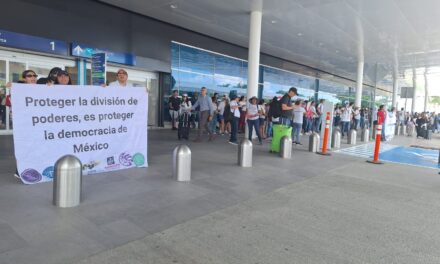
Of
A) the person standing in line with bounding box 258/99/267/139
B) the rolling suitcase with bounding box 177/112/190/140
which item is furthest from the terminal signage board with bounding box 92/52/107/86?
the person standing in line with bounding box 258/99/267/139

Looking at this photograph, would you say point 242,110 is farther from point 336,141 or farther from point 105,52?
point 105,52

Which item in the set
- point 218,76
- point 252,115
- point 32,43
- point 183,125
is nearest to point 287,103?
point 252,115

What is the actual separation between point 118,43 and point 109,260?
11704 millimetres

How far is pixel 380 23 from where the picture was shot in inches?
513

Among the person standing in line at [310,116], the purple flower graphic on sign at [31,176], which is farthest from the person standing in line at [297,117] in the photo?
the purple flower graphic on sign at [31,176]

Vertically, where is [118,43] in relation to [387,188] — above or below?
above

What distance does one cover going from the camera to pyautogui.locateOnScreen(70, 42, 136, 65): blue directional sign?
11.6m

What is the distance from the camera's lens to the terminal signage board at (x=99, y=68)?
8978mm

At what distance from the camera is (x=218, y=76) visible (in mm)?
19031

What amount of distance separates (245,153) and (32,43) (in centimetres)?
824

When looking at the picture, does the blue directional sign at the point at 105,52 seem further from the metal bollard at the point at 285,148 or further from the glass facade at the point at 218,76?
the metal bollard at the point at 285,148

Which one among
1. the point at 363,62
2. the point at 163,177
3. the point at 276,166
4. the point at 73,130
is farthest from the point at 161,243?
the point at 363,62

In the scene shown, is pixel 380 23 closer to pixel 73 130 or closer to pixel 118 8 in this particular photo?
pixel 118 8

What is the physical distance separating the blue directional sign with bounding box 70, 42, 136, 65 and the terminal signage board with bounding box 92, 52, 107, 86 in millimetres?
2149
